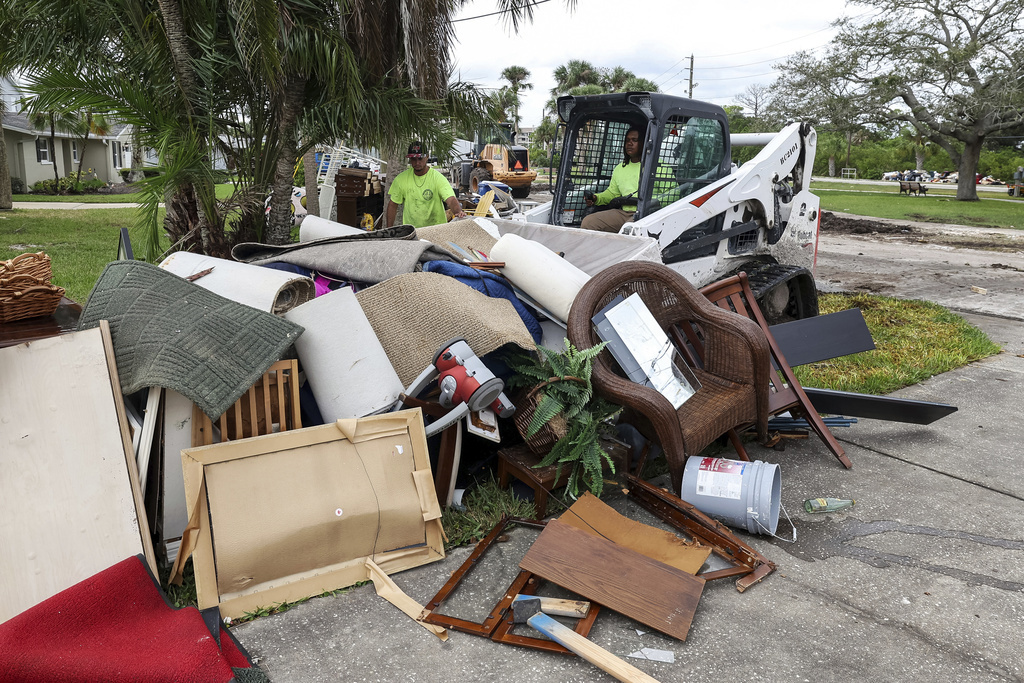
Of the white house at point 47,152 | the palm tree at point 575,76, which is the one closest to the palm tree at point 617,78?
the palm tree at point 575,76

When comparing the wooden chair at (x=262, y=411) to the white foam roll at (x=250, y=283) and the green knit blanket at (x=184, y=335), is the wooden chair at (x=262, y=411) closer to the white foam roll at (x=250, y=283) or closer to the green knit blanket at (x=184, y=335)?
the green knit blanket at (x=184, y=335)

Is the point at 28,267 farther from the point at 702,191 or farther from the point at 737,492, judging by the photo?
the point at 702,191

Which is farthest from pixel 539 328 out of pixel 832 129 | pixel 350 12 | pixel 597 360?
pixel 832 129

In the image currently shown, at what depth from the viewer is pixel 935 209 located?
24328mm

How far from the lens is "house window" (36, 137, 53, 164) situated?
32438mm

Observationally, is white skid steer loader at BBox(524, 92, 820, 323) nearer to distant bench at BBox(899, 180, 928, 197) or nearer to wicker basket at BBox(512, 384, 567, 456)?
wicker basket at BBox(512, 384, 567, 456)

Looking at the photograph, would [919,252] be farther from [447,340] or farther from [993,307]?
[447,340]

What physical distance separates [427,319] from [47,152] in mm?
38015

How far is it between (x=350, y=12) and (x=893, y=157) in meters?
67.3

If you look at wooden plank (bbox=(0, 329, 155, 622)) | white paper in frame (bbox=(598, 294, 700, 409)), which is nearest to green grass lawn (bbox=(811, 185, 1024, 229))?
white paper in frame (bbox=(598, 294, 700, 409))

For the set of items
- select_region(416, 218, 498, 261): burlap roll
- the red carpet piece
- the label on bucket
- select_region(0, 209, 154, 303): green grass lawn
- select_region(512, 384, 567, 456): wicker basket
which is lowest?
the red carpet piece

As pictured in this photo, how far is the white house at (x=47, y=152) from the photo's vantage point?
3070 cm

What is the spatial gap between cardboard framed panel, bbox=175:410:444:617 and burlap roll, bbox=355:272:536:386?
0.56 meters

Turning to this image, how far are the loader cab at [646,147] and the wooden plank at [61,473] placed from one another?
391 cm
